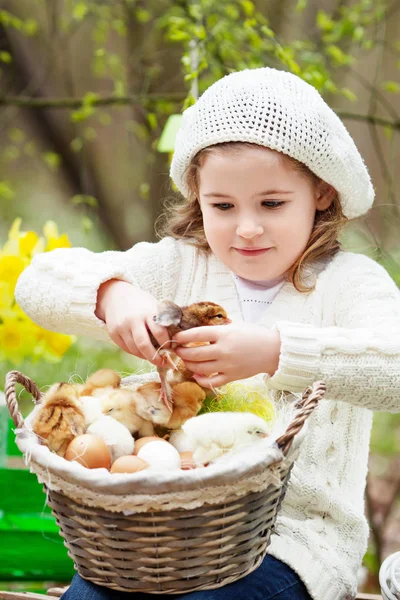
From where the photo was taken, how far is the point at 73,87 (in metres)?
2.81

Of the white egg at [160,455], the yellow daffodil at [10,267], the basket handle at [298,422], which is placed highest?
the basket handle at [298,422]

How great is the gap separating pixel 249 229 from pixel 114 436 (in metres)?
0.36

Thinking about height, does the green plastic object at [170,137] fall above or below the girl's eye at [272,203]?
below

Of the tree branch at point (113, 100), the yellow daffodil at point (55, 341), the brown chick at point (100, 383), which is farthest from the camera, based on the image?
the tree branch at point (113, 100)

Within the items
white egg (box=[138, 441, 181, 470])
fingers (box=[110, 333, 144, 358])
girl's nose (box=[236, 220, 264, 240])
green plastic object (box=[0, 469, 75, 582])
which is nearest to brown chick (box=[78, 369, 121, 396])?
fingers (box=[110, 333, 144, 358])

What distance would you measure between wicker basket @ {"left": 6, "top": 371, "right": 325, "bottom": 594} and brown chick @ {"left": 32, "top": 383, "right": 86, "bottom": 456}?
0.03m

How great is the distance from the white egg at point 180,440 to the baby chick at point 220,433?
0.05 meters

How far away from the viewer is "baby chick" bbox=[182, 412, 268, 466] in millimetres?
864

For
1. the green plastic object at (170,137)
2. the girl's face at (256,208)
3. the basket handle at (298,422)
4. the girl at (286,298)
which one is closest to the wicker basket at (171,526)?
the basket handle at (298,422)

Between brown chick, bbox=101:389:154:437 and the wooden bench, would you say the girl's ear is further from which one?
the wooden bench

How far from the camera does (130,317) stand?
3.47ft

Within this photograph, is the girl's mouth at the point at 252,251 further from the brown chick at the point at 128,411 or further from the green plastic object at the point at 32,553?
the green plastic object at the point at 32,553

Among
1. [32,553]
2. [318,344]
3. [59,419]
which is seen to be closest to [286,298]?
[318,344]

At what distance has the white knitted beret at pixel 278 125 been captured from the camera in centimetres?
109
